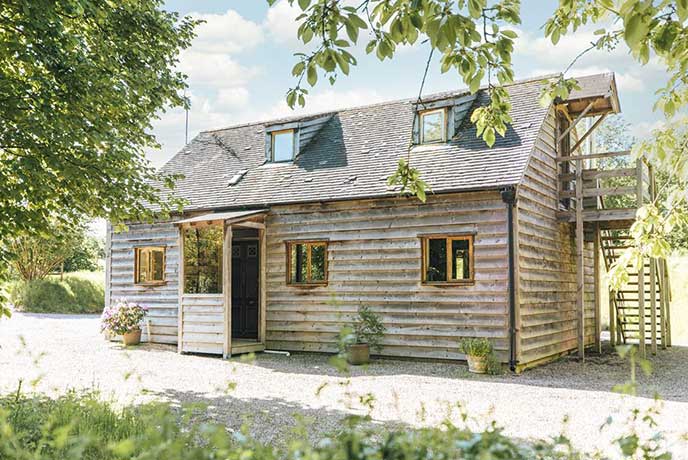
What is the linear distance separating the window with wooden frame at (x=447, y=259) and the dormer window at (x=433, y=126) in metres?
2.65

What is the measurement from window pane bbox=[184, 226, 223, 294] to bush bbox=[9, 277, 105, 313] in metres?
17.5

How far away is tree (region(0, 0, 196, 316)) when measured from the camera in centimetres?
695

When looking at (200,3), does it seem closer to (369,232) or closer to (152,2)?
(152,2)

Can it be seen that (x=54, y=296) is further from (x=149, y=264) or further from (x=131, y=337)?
(x=131, y=337)

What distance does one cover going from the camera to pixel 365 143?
15328 millimetres

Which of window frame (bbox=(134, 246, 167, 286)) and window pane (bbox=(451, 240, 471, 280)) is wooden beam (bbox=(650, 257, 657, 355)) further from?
window frame (bbox=(134, 246, 167, 286))

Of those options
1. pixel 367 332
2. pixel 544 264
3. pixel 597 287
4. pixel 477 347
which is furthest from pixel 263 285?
pixel 597 287

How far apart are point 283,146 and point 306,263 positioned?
3713 millimetres

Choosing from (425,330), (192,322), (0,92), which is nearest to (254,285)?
(192,322)

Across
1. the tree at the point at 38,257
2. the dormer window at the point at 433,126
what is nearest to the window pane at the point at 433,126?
the dormer window at the point at 433,126

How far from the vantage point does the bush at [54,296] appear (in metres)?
28.8

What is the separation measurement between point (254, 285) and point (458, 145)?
244 inches

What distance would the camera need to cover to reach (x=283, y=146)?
53.9ft

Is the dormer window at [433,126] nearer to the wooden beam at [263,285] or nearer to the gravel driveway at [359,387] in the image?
the wooden beam at [263,285]
